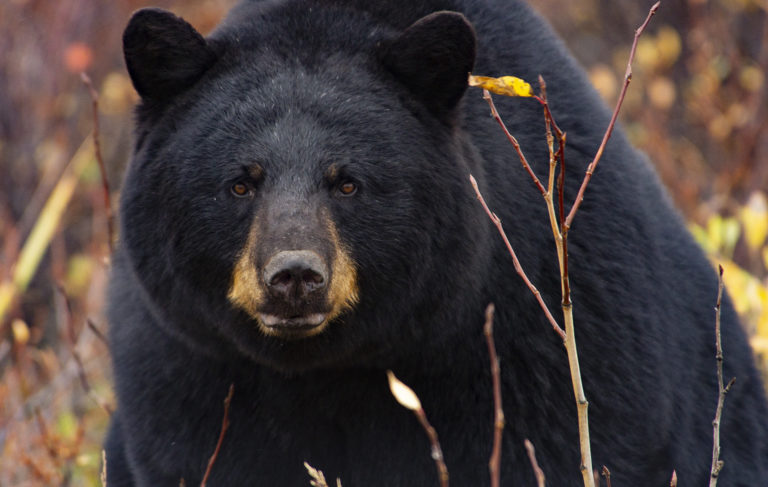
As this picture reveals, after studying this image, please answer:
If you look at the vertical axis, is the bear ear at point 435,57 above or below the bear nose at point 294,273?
above

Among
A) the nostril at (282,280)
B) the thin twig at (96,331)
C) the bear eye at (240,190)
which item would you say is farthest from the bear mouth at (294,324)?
the thin twig at (96,331)

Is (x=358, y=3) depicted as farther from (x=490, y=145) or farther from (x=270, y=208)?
(x=270, y=208)

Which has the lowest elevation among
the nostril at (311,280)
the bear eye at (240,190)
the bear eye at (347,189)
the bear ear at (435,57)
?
the bear eye at (240,190)

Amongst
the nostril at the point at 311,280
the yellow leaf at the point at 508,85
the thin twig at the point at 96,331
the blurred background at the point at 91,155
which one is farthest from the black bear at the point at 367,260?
the blurred background at the point at 91,155

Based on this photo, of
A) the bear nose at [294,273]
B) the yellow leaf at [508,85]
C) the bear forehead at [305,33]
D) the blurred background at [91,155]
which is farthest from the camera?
the blurred background at [91,155]

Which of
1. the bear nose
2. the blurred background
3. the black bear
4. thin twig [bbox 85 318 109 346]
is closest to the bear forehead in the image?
the black bear

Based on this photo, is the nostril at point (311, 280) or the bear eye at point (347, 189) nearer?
the nostril at point (311, 280)

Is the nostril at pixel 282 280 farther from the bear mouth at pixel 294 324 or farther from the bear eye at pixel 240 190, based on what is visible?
the bear eye at pixel 240 190

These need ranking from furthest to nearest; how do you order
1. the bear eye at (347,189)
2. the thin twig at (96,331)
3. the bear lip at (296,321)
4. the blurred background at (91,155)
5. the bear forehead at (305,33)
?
the blurred background at (91,155), the thin twig at (96,331), the bear forehead at (305,33), the bear eye at (347,189), the bear lip at (296,321)

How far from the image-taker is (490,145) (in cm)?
351

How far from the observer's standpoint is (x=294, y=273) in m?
2.92

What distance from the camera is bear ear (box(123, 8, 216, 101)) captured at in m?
3.31

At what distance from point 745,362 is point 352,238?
1.83 metres

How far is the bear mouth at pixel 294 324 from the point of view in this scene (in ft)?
9.99
